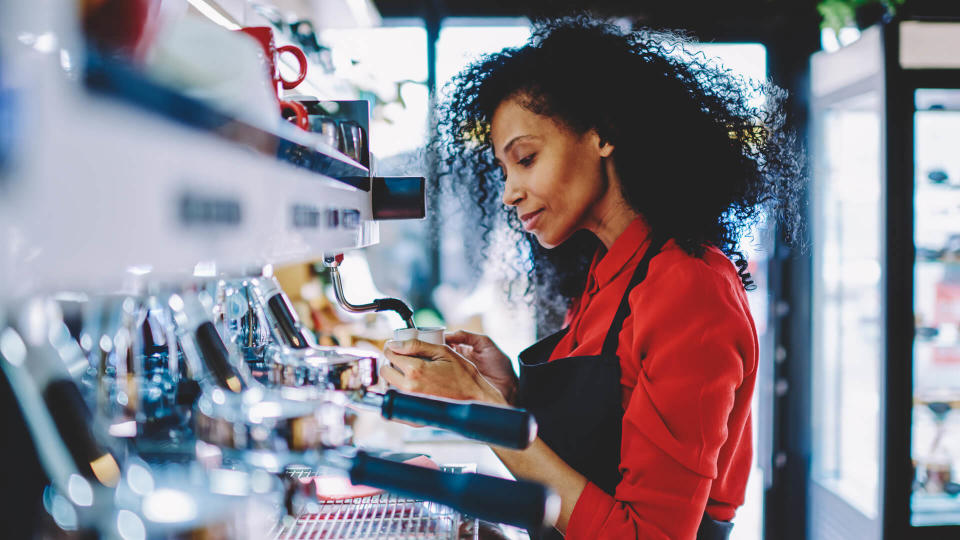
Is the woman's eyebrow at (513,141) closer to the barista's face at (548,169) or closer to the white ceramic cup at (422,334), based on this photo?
the barista's face at (548,169)

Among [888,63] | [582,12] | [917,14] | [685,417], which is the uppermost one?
[917,14]

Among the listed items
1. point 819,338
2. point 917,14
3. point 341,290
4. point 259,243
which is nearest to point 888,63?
point 917,14

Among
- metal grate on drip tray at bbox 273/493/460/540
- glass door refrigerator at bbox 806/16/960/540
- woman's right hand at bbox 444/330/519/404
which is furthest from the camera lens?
glass door refrigerator at bbox 806/16/960/540

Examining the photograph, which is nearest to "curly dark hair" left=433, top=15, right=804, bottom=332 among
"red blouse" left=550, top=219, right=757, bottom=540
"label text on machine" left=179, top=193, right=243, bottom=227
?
"red blouse" left=550, top=219, right=757, bottom=540

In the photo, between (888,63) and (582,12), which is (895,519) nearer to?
(888,63)

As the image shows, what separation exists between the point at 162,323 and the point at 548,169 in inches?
26.1

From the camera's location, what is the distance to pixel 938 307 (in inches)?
98.1

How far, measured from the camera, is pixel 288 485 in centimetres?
48

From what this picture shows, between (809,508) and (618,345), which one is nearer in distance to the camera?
(618,345)

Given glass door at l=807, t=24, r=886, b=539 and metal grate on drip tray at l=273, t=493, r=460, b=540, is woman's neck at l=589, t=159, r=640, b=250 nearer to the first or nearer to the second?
metal grate on drip tray at l=273, t=493, r=460, b=540

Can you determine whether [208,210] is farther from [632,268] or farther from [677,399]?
[632,268]

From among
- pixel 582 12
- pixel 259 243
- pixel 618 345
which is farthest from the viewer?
pixel 582 12

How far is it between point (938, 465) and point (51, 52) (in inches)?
123

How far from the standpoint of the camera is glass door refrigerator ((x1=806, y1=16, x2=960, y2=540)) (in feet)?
6.94
